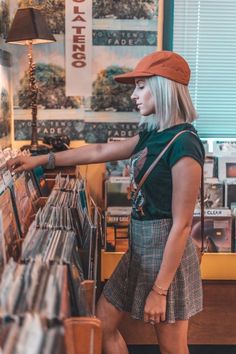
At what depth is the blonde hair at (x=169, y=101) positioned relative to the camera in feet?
4.93

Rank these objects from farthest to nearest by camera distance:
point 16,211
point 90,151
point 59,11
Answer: point 59,11
point 90,151
point 16,211

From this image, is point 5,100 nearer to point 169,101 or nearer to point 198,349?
point 169,101

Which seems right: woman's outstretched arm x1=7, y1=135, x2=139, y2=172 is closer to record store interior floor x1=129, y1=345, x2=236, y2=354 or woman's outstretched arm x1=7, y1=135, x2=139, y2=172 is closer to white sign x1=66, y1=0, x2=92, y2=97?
record store interior floor x1=129, y1=345, x2=236, y2=354

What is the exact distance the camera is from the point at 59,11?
3004 millimetres

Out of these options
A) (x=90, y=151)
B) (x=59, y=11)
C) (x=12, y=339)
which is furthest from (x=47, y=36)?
(x=12, y=339)

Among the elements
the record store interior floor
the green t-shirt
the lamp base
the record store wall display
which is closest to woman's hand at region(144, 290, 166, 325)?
the green t-shirt

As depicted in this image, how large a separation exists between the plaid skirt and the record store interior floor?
845mm

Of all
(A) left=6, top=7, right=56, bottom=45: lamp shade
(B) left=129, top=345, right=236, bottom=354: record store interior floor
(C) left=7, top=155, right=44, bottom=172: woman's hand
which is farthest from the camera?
(A) left=6, top=7, right=56, bottom=45: lamp shade

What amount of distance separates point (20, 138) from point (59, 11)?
2.80ft

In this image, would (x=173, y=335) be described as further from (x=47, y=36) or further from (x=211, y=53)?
(x=211, y=53)

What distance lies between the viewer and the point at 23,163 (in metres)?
1.73

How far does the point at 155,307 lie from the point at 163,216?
0.96 ft

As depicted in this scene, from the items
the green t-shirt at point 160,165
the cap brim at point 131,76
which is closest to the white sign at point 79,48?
the cap brim at point 131,76

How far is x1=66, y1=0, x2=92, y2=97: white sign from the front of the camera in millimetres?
3006
